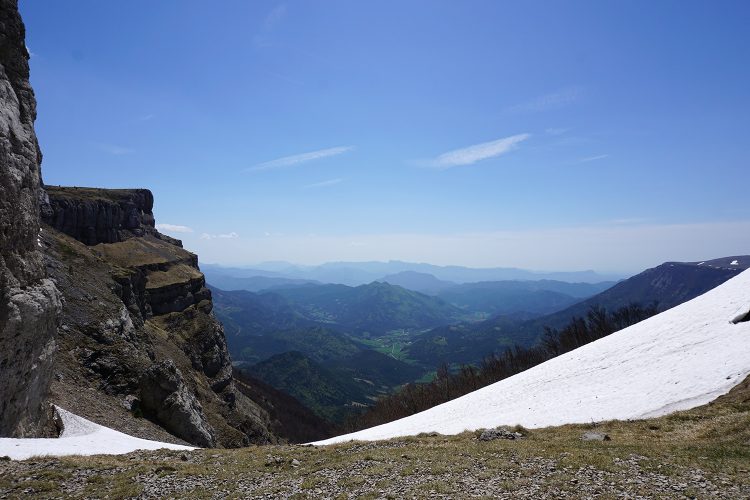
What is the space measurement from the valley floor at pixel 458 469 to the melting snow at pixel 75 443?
485cm

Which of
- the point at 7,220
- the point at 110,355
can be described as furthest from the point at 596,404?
the point at 110,355

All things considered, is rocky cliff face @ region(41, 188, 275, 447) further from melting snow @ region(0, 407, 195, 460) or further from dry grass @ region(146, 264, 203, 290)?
melting snow @ region(0, 407, 195, 460)

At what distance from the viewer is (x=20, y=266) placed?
3108cm

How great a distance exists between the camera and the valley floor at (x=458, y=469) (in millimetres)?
15102

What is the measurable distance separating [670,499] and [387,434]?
33.3 meters

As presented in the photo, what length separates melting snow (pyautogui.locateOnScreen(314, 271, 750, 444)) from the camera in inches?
1188

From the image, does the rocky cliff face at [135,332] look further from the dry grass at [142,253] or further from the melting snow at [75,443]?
the melting snow at [75,443]

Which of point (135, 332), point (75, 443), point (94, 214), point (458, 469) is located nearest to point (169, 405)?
point (135, 332)

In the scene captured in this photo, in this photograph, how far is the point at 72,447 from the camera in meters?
28.6

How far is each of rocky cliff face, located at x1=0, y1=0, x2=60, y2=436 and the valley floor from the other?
38.6 ft

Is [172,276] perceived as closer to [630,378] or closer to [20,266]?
[20,266]

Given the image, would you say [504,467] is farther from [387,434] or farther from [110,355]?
[110,355]

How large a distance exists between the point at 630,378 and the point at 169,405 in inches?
2335

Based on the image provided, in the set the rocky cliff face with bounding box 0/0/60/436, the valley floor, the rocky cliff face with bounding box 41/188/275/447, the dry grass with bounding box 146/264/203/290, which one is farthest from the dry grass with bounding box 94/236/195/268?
the valley floor
